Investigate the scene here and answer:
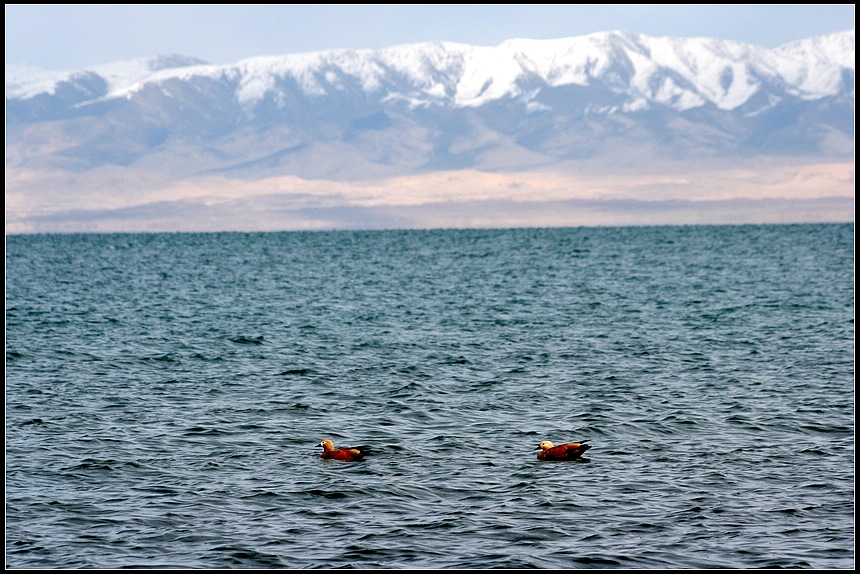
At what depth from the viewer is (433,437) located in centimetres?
2523

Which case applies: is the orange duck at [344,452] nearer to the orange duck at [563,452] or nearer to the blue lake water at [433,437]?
the blue lake water at [433,437]

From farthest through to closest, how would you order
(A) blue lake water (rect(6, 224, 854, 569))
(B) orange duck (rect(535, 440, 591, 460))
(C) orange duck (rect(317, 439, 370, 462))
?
(C) orange duck (rect(317, 439, 370, 462)) → (B) orange duck (rect(535, 440, 591, 460)) → (A) blue lake water (rect(6, 224, 854, 569))

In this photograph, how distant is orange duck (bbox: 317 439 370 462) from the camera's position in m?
22.6

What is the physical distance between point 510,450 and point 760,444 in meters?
6.23

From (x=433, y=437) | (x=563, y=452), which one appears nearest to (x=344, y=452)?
(x=433, y=437)

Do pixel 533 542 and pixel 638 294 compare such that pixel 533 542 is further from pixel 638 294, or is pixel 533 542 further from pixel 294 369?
pixel 638 294

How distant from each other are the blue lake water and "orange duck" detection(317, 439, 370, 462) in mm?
226

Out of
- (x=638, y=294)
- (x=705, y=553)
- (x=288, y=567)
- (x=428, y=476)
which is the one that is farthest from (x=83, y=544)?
(x=638, y=294)

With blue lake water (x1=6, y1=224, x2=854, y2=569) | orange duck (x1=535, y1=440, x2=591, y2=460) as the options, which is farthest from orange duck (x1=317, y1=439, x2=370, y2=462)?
orange duck (x1=535, y1=440, x2=591, y2=460)

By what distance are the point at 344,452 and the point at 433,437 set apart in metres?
3.30

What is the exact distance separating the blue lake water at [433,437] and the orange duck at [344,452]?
0.23 m

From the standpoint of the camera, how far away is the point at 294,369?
3653 cm

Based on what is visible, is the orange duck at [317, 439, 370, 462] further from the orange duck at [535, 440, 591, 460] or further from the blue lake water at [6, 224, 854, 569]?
the orange duck at [535, 440, 591, 460]

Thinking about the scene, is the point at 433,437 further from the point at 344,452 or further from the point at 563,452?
the point at 563,452
